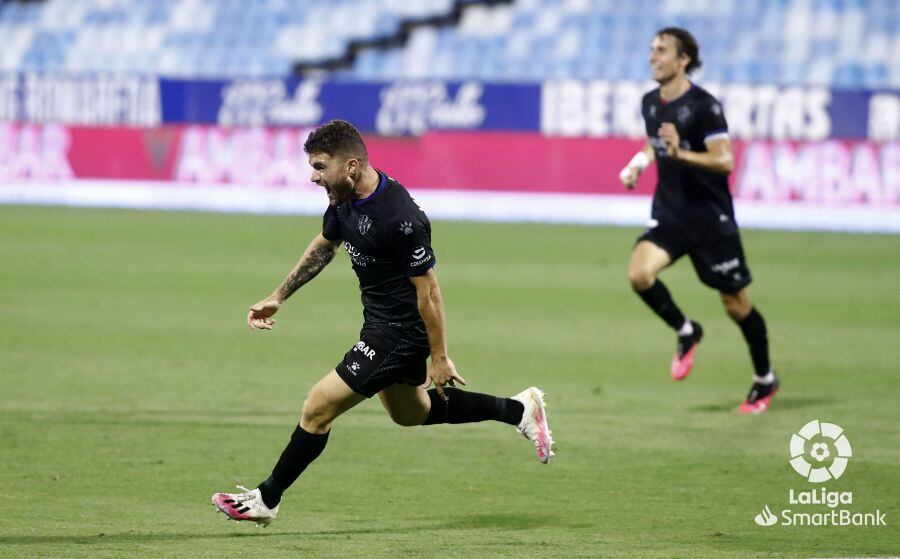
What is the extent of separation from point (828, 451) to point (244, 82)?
16.2m

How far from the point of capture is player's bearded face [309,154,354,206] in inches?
234

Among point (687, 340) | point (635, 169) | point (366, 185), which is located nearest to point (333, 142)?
point (366, 185)

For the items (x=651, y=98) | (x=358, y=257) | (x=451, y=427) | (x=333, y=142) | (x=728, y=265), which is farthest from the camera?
(x=651, y=98)

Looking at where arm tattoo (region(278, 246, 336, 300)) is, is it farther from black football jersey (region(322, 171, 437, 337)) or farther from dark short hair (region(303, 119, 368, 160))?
dark short hair (region(303, 119, 368, 160))

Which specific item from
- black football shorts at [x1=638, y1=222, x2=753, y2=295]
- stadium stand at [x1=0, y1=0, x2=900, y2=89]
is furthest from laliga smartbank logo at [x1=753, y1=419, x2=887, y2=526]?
stadium stand at [x1=0, y1=0, x2=900, y2=89]

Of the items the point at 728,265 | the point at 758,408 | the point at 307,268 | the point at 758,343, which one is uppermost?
the point at 307,268

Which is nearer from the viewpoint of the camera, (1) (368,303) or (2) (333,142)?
(2) (333,142)

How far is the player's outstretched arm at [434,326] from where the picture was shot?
602 cm

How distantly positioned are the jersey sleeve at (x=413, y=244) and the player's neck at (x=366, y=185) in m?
0.20

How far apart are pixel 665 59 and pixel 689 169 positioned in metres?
0.72

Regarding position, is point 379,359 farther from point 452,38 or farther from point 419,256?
point 452,38

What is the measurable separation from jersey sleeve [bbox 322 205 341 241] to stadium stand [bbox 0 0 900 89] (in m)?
18.1

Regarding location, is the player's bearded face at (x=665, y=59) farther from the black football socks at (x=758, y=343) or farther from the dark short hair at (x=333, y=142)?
the dark short hair at (x=333, y=142)

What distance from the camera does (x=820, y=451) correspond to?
791 centimetres
